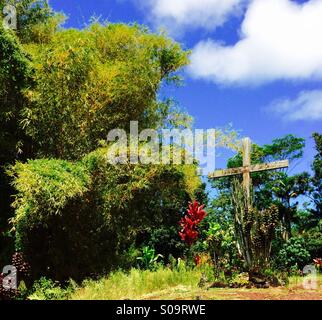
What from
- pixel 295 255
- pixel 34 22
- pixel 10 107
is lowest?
pixel 295 255

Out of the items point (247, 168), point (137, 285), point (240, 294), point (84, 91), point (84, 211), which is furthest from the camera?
point (84, 91)

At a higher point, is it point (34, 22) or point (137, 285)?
point (34, 22)

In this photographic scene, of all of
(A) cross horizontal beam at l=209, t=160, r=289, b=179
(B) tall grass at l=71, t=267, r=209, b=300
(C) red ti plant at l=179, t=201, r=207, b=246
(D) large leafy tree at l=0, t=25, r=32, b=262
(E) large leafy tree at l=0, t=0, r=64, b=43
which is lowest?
(B) tall grass at l=71, t=267, r=209, b=300

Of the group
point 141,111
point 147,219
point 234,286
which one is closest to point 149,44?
point 141,111

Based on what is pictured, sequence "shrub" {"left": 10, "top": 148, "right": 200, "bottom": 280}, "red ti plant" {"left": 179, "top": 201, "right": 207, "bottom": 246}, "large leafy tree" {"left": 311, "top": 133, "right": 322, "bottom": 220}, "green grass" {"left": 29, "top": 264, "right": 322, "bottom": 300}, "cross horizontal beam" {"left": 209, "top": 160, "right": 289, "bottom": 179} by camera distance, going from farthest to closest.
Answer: "large leafy tree" {"left": 311, "top": 133, "right": 322, "bottom": 220}, "red ti plant" {"left": 179, "top": 201, "right": 207, "bottom": 246}, "shrub" {"left": 10, "top": 148, "right": 200, "bottom": 280}, "cross horizontal beam" {"left": 209, "top": 160, "right": 289, "bottom": 179}, "green grass" {"left": 29, "top": 264, "right": 322, "bottom": 300}

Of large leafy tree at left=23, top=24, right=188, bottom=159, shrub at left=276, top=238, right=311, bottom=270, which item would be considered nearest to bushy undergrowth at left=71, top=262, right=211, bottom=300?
large leafy tree at left=23, top=24, right=188, bottom=159

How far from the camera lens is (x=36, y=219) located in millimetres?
11773

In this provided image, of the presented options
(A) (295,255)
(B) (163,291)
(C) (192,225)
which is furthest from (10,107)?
(A) (295,255)

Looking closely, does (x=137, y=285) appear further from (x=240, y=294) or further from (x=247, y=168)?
(x=247, y=168)

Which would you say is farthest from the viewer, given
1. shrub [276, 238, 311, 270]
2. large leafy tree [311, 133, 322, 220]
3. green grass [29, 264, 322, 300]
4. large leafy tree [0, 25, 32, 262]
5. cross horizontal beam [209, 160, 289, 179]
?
large leafy tree [311, 133, 322, 220]

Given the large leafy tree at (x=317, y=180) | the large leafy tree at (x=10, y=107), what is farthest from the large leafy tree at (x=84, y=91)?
the large leafy tree at (x=317, y=180)

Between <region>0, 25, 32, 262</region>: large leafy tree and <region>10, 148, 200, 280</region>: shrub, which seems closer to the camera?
<region>10, 148, 200, 280</region>: shrub

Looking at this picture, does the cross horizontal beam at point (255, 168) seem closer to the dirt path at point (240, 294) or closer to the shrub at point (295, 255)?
the dirt path at point (240, 294)

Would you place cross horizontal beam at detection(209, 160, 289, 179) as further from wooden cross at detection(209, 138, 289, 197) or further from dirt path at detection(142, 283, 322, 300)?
dirt path at detection(142, 283, 322, 300)
